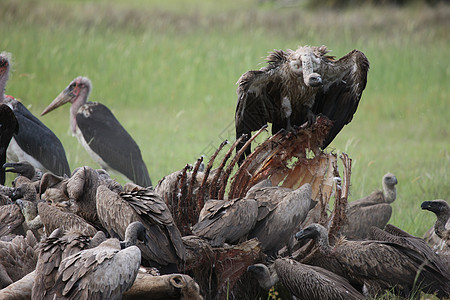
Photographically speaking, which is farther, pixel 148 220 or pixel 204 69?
pixel 204 69

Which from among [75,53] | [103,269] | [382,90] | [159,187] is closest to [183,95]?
[75,53]

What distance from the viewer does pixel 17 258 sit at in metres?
4.62

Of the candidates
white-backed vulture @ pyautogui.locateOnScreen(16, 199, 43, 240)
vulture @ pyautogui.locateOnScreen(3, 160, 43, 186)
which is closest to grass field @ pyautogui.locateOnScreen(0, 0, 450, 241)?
vulture @ pyautogui.locateOnScreen(3, 160, 43, 186)

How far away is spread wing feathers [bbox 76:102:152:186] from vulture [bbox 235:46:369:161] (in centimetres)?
287

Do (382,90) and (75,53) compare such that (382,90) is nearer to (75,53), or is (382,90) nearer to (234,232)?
(75,53)

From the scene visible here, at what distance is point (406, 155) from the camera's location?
11.7 meters

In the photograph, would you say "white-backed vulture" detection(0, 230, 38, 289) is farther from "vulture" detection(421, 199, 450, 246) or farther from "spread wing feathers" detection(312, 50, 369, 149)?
"vulture" detection(421, 199, 450, 246)

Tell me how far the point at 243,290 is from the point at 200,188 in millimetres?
903

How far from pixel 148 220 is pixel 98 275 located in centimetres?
83

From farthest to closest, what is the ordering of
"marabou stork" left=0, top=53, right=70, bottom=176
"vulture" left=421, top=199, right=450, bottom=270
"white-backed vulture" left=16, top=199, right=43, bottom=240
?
"marabou stork" left=0, top=53, right=70, bottom=176
"vulture" left=421, top=199, right=450, bottom=270
"white-backed vulture" left=16, top=199, right=43, bottom=240

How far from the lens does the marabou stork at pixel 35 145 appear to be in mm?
8492

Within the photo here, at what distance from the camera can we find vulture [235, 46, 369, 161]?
20.7 ft

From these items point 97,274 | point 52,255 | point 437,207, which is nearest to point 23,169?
point 52,255

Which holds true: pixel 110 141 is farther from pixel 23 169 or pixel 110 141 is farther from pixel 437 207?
pixel 437 207
